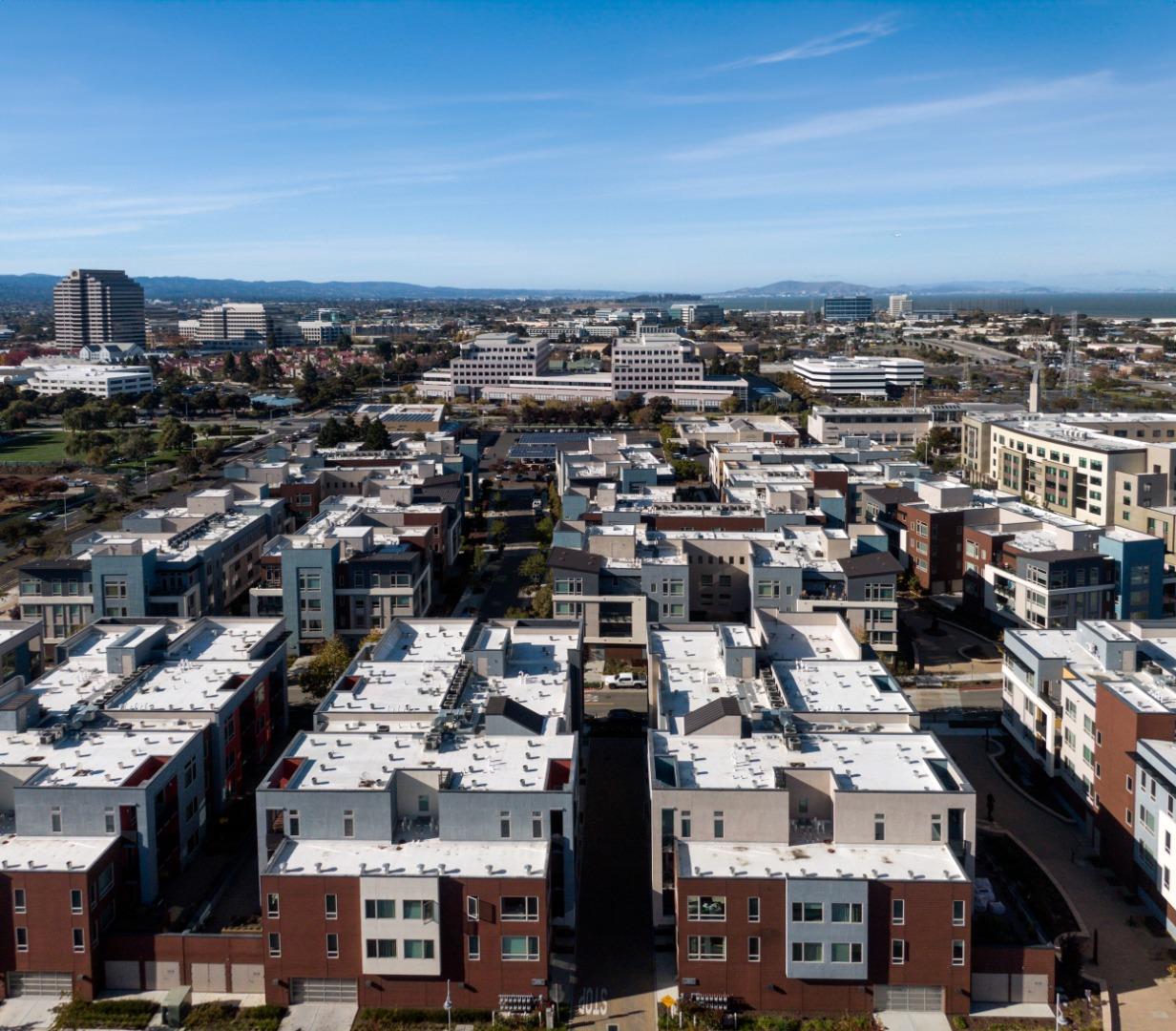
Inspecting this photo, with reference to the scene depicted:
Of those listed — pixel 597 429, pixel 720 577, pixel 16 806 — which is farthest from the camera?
pixel 597 429

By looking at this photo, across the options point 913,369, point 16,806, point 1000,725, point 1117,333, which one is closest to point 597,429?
point 913,369

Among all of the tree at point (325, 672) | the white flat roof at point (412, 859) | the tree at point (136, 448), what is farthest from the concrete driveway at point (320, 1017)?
the tree at point (136, 448)

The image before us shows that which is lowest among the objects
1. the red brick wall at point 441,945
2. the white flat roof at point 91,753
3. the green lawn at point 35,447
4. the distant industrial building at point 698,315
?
the red brick wall at point 441,945

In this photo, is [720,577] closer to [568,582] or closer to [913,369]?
[568,582]

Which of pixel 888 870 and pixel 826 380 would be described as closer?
pixel 888 870

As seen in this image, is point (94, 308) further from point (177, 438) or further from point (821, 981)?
point (821, 981)

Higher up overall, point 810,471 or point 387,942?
point 810,471

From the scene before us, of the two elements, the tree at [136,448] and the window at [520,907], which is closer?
the window at [520,907]

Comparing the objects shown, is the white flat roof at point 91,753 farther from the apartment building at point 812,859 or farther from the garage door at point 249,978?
the apartment building at point 812,859
